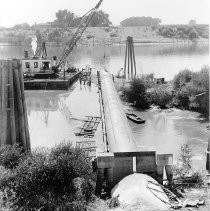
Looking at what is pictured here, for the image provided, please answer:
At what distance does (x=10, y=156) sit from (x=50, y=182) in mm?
3227

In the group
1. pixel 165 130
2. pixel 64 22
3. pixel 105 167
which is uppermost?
pixel 64 22

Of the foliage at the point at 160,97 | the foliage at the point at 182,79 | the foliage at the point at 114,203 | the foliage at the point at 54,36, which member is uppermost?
the foliage at the point at 54,36

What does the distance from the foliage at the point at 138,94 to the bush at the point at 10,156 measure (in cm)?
2019

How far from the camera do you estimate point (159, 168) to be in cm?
1517

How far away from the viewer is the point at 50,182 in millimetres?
14242

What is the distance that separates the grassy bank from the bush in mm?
20125

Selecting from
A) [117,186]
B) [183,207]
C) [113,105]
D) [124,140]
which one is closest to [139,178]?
[117,186]

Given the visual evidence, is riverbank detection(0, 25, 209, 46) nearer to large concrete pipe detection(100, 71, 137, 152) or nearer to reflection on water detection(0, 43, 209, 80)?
reflection on water detection(0, 43, 209, 80)

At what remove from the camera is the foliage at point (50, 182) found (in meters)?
13.3

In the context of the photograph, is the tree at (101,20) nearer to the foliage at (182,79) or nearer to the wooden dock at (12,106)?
the foliage at (182,79)

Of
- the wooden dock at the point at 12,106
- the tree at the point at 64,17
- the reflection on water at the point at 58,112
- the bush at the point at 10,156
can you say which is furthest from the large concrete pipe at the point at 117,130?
the tree at the point at 64,17

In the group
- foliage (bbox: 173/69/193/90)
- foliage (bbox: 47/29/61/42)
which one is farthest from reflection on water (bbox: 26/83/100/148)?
foliage (bbox: 47/29/61/42)

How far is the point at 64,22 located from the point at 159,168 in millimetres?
164301

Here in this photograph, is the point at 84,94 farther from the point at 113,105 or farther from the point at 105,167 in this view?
the point at 105,167
